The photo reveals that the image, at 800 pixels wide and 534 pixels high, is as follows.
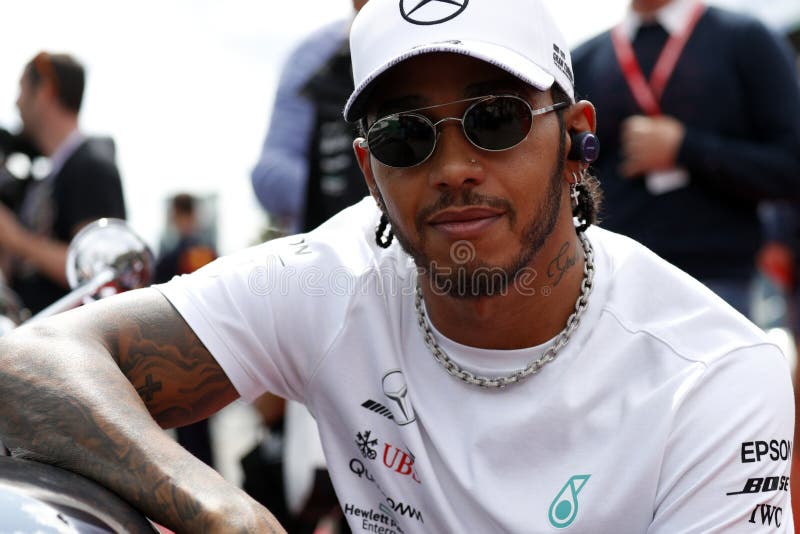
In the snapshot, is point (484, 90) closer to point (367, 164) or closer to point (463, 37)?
point (463, 37)

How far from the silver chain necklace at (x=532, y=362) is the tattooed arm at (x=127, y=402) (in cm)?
47

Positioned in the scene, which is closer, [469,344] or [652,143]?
[469,344]

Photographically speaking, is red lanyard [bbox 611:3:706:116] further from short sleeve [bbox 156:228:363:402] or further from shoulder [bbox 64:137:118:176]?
shoulder [bbox 64:137:118:176]

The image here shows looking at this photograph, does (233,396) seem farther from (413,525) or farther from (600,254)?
(600,254)

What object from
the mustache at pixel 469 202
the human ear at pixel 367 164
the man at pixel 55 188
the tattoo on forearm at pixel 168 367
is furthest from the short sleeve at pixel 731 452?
the man at pixel 55 188

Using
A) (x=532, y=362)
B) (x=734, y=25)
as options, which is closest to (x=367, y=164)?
(x=532, y=362)

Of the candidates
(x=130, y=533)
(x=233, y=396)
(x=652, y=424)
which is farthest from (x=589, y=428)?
(x=130, y=533)

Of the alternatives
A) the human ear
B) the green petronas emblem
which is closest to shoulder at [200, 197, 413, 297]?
the human ear

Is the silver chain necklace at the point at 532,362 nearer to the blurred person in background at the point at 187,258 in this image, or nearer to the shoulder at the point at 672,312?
the shoulder at the point at 672,312

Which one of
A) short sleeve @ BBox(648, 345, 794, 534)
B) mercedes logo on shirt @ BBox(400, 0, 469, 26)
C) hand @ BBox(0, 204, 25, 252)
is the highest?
mercedes logo on shirt @ BBox(400, 0, 469, 26)

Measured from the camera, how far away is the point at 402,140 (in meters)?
2.03

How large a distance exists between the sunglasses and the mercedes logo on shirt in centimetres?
19

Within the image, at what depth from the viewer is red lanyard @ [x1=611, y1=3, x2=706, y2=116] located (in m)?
3.25

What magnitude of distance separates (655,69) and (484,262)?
155 cm
